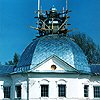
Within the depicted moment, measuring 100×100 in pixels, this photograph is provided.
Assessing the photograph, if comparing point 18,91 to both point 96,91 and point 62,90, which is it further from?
point 96,91

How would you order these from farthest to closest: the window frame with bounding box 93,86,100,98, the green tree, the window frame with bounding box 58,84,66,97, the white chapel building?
the green tree, the window frame with bounding box 93,86,100,98, the window frame with bounding box 58,84,66,97, the white chapel building

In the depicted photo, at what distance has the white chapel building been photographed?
33.6 m

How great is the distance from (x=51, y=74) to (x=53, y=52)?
8.03ft

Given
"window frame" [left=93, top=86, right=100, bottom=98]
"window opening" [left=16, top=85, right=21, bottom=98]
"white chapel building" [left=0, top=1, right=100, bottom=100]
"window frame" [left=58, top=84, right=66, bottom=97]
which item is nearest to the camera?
"white chapel building" [left=0, top=1, right=100, bottom=100]

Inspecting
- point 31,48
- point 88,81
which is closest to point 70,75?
point 88,81

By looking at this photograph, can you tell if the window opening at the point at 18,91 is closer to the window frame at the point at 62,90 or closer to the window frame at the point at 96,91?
the window frame at the point at 62,90

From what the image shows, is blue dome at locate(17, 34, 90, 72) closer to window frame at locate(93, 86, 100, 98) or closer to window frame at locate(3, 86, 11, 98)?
window frame at locate(93, 86, 100, 98)

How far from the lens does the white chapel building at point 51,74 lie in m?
33.6

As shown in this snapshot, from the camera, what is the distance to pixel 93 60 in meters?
51.1

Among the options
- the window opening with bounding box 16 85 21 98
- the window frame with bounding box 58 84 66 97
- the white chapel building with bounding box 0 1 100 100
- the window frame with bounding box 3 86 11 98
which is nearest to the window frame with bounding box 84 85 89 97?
the white chapel building with bounding box 0 1 100 100

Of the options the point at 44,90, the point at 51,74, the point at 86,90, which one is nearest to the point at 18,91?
the point at 44,90

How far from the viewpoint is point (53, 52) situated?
35.0 meters

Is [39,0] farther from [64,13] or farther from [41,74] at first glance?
[41,74]

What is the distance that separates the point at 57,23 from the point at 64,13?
6.00ft
